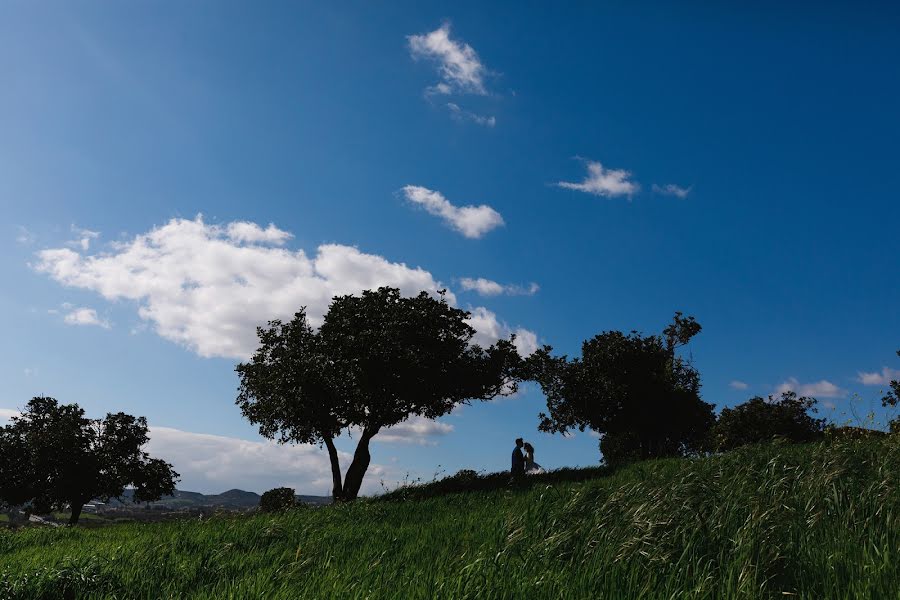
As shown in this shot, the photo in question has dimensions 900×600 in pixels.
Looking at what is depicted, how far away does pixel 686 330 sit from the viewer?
171 feet

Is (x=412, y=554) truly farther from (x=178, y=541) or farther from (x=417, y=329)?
(x=417, y=329)

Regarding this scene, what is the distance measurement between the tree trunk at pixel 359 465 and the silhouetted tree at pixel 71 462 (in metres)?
23.6

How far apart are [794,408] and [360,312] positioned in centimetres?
5206

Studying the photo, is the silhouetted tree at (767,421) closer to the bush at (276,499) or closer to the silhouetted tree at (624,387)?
the silhouetted tree at (624,387)

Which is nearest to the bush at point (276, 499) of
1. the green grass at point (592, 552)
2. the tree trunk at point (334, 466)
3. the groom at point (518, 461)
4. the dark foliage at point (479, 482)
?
the tree trunk at point (334, 466)

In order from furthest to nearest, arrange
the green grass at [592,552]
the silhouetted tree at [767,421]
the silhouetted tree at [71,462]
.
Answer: the silhouetted tree at [767,421] → the silhouetted tree at [71,462] → the green grass at [592,552]

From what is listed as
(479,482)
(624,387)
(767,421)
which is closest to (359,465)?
(479,482)

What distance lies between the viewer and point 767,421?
63.5 meters

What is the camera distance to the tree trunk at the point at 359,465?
33.7 metres

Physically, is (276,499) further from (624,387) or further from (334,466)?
(624,387)

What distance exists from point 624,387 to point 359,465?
23069 mm

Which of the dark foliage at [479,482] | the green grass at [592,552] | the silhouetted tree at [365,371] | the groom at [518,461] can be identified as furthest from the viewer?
the silhouetted tree at [365,371]

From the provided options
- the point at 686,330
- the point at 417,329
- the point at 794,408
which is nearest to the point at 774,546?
the point at 417,329

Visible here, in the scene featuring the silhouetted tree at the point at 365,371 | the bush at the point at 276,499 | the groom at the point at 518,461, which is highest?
the silhouetted tree at the point at 365,371
